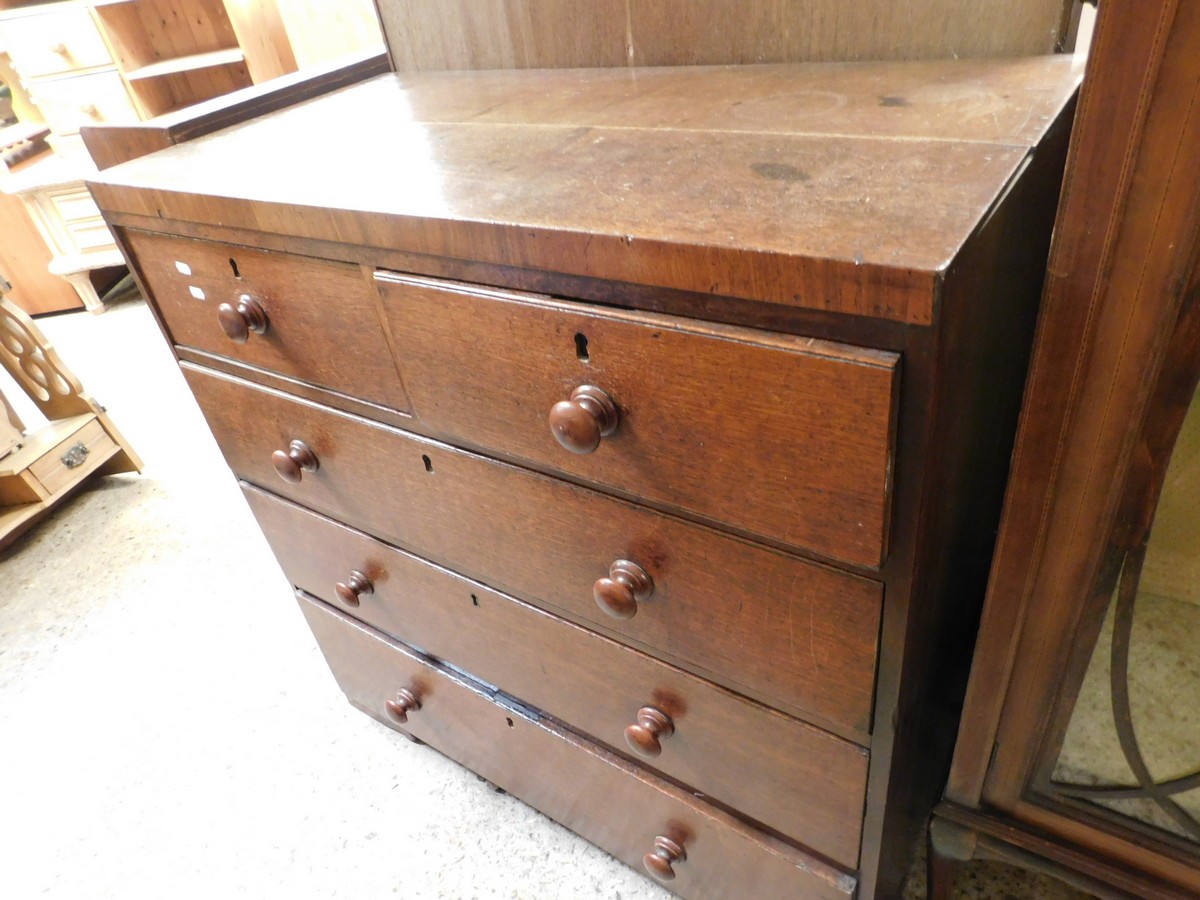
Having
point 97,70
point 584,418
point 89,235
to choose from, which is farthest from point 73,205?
point 584,418

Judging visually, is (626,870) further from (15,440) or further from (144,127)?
(15,440)

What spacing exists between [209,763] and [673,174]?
125 cm

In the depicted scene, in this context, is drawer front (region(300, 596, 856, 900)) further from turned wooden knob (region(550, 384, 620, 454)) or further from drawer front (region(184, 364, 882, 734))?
turned wooden knob (region(550, 384, 620, 454))

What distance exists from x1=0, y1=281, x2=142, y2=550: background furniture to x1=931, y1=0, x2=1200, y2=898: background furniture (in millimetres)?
2006

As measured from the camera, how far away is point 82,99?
8.89 feet

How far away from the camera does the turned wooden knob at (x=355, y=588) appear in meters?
0.99

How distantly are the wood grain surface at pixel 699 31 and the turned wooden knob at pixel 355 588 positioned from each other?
2.23 ft

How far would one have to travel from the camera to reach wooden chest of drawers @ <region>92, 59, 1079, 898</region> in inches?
18.7

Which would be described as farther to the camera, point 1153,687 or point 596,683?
point 596,683

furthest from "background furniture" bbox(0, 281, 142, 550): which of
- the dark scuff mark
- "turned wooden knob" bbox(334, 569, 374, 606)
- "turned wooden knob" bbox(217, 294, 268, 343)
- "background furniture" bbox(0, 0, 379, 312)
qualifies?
the dark scuff mark

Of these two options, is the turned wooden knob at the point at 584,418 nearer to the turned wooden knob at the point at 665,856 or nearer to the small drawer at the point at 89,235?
Result: the turned wooden knob at the point at 665,856

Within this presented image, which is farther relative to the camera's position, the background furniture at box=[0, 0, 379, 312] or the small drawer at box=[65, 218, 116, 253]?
the small drawer at box=[65, 218, 116, 253]

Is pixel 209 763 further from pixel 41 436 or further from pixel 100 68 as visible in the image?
pixel 100 68

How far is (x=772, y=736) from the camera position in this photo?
693 mm
